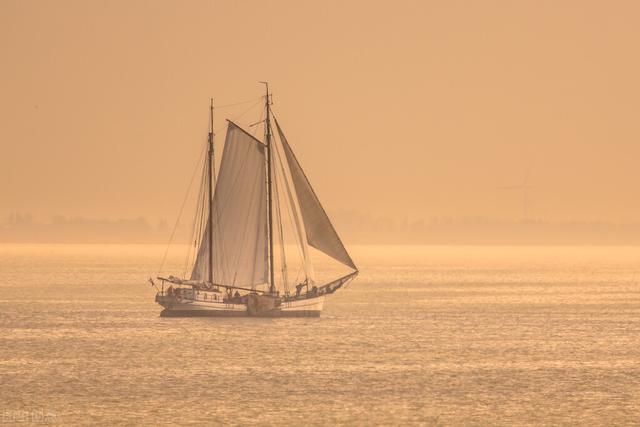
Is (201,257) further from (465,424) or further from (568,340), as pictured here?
(465,424)

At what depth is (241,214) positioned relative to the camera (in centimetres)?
10025

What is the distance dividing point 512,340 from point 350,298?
72.4m

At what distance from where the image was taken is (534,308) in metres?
140

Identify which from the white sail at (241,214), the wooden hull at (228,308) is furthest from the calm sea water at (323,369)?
the white sail at (241,214)

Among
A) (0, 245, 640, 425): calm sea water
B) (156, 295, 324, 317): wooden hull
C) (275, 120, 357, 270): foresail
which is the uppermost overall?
(275, 120, 357, 270): foresail

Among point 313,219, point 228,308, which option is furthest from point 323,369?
point 228,308

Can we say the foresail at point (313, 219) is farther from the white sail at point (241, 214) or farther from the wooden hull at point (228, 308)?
the wooden hull at point (228, 308)

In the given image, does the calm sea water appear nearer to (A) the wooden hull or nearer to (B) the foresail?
(A) the wooden hull

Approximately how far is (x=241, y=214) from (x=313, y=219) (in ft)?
26.5

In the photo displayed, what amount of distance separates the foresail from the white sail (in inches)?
227

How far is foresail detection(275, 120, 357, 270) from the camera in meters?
94.5

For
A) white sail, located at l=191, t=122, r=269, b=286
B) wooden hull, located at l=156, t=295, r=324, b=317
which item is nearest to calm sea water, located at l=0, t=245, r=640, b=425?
wooden hull, located at l=156, t=295, r=324, b=317

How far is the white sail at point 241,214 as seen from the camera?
325 feet

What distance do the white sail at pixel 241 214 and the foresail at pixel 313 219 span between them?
5.77m
